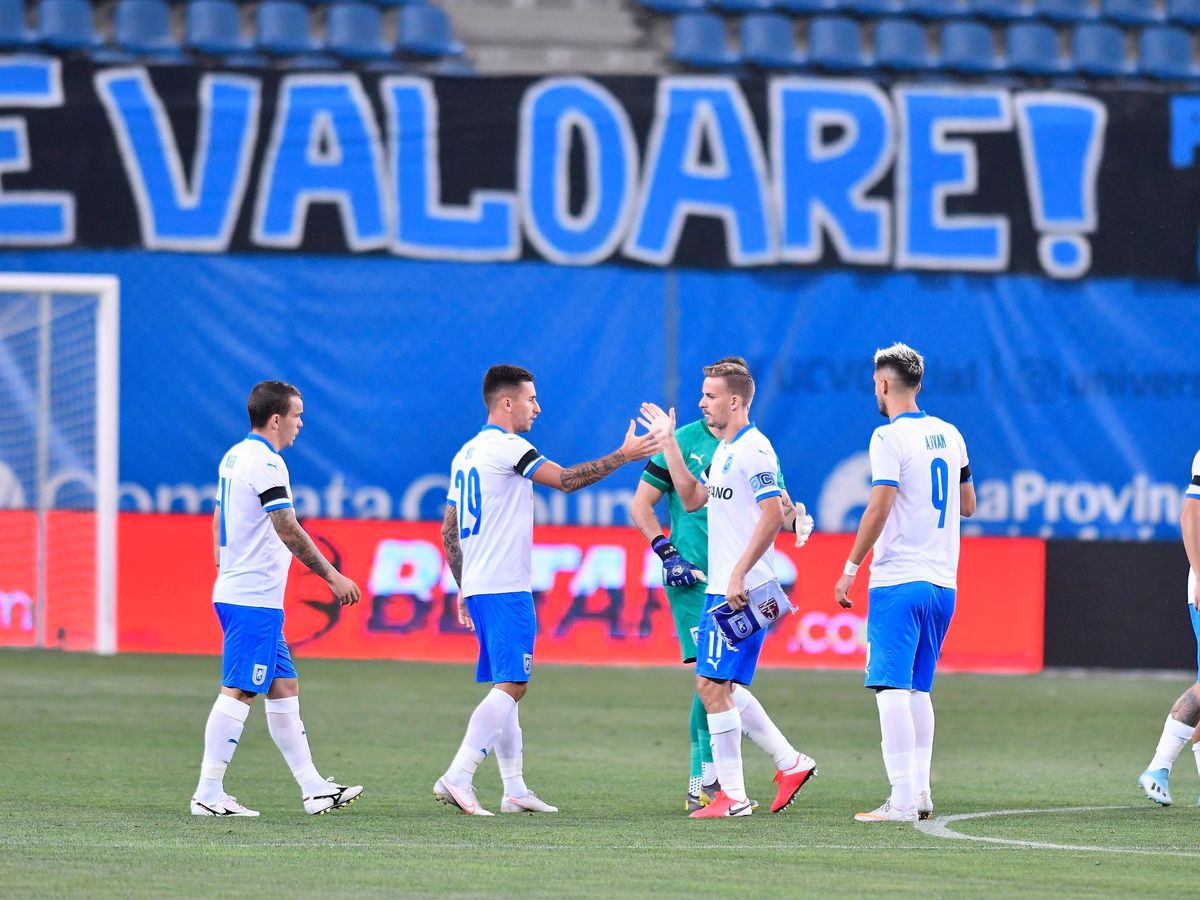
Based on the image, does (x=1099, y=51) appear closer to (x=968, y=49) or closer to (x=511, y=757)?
(x=968, y=49)

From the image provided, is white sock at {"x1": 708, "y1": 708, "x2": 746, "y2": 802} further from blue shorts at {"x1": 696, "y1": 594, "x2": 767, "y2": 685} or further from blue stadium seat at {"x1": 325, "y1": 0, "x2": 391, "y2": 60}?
blue stadium seat at {"x1": 325, "y1": 0, "x2": 391, "y2": 60}

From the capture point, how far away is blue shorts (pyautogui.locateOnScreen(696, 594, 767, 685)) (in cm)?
858

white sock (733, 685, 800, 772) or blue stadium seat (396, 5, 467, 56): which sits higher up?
blue stadium seat (396, 5, 467, 56)

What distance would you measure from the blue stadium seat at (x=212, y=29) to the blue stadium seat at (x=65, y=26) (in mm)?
891

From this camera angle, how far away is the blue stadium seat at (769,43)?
2061 centimetres

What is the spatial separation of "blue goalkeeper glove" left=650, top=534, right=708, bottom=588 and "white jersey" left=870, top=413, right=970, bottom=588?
2.91 ft

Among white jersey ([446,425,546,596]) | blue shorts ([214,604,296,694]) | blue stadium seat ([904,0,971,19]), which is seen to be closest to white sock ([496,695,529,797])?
white jersey ([446,425,546,596])

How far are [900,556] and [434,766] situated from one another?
3305 mm

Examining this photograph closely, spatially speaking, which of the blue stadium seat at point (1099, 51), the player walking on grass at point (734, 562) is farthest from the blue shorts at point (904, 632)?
the blue stadium seat at point (1099, 51)

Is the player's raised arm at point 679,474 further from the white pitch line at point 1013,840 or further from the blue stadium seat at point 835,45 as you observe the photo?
the blue stadium seat at point 835,45

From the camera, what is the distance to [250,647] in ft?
27.2

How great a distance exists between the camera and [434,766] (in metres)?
10.6

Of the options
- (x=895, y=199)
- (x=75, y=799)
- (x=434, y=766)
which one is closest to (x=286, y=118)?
(x=895, y=199)

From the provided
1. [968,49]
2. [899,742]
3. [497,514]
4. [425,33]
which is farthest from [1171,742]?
[968,49]
